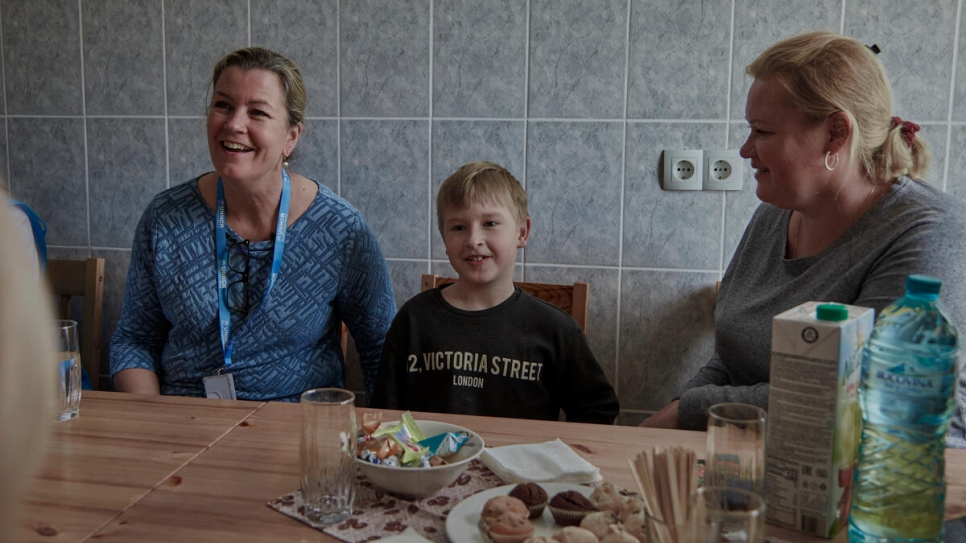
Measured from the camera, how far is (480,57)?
2223 mm

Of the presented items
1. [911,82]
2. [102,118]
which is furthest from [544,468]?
[102,118]

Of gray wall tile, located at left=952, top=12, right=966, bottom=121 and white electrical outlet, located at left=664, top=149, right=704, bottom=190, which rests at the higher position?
gray wall tile, located at left=952, top=12, right=966, bottom=121

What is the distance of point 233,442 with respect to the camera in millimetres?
1185

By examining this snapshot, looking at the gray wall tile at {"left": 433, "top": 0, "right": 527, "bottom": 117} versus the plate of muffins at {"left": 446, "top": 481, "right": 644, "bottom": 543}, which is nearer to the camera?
the plate of muffins at {"left": 446, "top": 481, "right": 644, "bottom": 543}

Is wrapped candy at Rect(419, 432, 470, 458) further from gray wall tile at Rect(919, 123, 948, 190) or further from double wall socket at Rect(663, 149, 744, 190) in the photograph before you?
gray wall tile at Rect(919, 123, 948, 190)

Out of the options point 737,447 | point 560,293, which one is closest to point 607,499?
point 737,447

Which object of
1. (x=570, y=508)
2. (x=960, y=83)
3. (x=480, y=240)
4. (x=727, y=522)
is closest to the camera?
(x=727, y=522)

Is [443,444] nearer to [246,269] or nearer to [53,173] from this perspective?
[246,269]

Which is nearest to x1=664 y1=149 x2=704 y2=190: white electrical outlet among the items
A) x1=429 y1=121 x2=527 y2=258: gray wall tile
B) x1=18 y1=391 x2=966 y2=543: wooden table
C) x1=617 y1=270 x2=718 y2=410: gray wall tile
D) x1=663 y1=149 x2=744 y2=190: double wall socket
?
x1=663 y1=149 x2=744 y2=190: double wall socket

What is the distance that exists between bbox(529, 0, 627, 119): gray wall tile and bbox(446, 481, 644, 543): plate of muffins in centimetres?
144

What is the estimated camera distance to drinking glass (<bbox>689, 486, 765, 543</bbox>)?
0.68 meters

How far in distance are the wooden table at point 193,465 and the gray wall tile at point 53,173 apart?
128cm

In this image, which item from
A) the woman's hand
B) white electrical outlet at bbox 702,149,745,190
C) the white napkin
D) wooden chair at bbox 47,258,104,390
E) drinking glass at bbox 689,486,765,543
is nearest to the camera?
drinking glass at bbox 689,486,765,543

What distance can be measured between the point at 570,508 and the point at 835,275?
0.77 m
